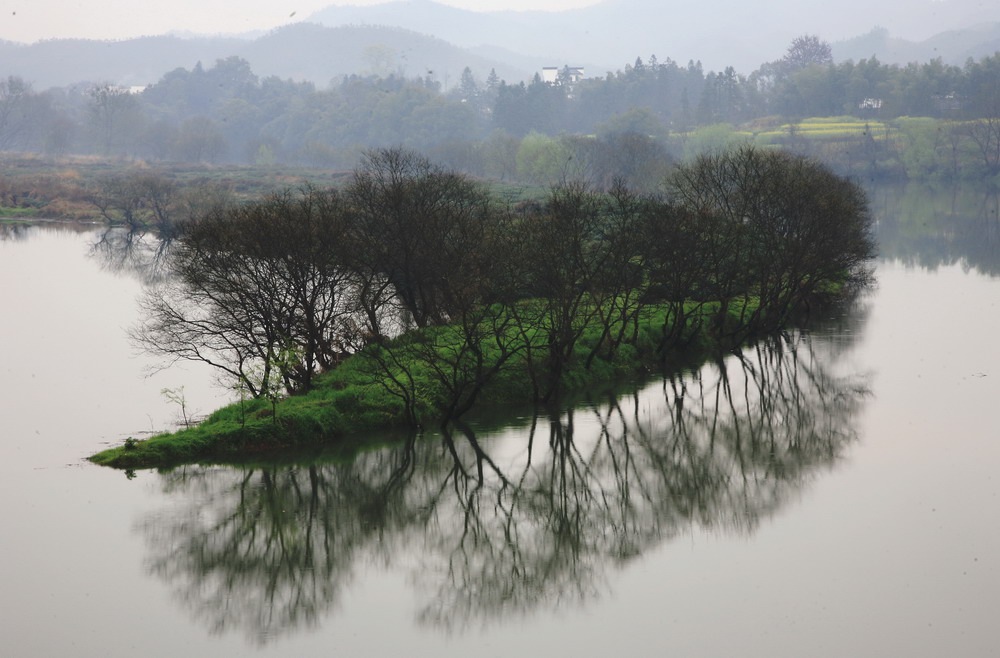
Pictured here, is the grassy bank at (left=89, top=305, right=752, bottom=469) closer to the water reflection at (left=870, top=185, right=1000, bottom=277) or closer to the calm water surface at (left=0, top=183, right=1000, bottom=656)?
the calm water surface at (left=0, top=183, right=1000, bottom=656)

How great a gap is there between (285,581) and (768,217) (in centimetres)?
3387

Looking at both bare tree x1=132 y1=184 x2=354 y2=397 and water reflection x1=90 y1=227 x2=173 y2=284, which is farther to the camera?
water reflection x1=90 y1=227 x2=173 y2=284

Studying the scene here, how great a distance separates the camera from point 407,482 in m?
31.1

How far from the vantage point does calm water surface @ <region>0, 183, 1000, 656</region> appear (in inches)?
832

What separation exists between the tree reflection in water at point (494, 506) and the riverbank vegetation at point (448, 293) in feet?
8.20

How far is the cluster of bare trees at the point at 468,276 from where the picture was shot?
36344 mm

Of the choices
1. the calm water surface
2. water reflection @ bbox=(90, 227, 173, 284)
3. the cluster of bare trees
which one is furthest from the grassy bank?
water reflection @ bbox=(90, 227, 173, 284)

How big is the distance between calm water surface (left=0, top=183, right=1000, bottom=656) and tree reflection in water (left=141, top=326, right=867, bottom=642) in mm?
95

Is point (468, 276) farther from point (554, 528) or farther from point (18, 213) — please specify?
point (18, 213)

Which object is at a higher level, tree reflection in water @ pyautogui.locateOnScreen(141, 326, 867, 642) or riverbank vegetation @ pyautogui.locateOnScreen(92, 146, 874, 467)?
riverbank vegetation @ pyautogui.locateOnScreen(92, 146, 874, 467)

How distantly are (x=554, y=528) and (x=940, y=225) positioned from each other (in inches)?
3766

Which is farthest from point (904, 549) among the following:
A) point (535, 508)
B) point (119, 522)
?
point (119, 522)

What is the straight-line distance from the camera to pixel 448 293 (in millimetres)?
38562

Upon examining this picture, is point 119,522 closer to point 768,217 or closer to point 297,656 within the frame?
point 297,656
